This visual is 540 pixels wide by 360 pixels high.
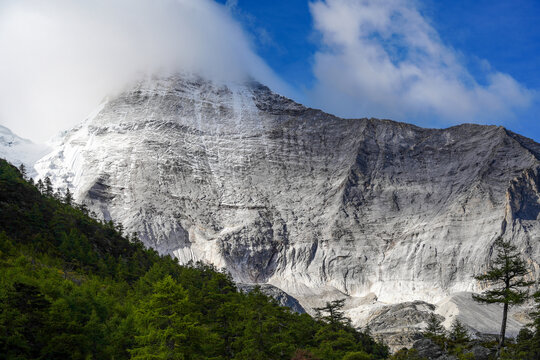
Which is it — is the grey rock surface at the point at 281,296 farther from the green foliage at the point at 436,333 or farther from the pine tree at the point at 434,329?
the pine tree at the point at 434,329

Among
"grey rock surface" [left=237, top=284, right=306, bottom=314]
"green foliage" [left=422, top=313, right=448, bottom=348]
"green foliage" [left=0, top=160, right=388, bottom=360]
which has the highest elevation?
"grey rock surface" [left=237, top=284, right=306, bottom=314]

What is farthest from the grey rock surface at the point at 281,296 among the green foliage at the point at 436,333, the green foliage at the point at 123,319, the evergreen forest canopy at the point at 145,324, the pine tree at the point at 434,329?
the evergreen forest canopy at the point at 145,324

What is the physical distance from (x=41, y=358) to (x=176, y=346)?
32.7 feet

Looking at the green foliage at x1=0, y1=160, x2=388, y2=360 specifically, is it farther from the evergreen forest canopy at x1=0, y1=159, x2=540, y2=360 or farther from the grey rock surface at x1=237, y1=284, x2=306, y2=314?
the grey rock surface at x1=237, y1=284, x2=306, y2=314

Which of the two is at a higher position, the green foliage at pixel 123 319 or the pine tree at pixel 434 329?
the pine tree at pixel 434 329

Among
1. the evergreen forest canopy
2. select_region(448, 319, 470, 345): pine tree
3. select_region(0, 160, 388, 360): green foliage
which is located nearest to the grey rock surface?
select_region(448, 319, 470, 345): pine tree

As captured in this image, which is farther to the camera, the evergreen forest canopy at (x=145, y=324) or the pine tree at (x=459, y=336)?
the pine tree at (x=459, y=336)

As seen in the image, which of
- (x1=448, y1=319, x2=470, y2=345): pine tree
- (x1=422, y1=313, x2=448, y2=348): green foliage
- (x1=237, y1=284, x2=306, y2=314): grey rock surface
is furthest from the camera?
Answer: (x1=237, y1=284, x2=306, y2=314): grey rock surface

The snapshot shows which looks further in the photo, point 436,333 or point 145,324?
point 436,333

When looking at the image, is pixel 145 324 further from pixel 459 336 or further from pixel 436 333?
pixel 436 333

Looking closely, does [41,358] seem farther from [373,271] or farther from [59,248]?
[373,271]

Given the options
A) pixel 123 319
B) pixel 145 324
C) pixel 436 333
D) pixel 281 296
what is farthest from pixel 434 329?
pixel 281 296

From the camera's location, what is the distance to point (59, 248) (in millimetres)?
A: 86500

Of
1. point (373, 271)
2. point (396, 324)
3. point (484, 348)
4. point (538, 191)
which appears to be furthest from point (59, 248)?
point (538, 191)
